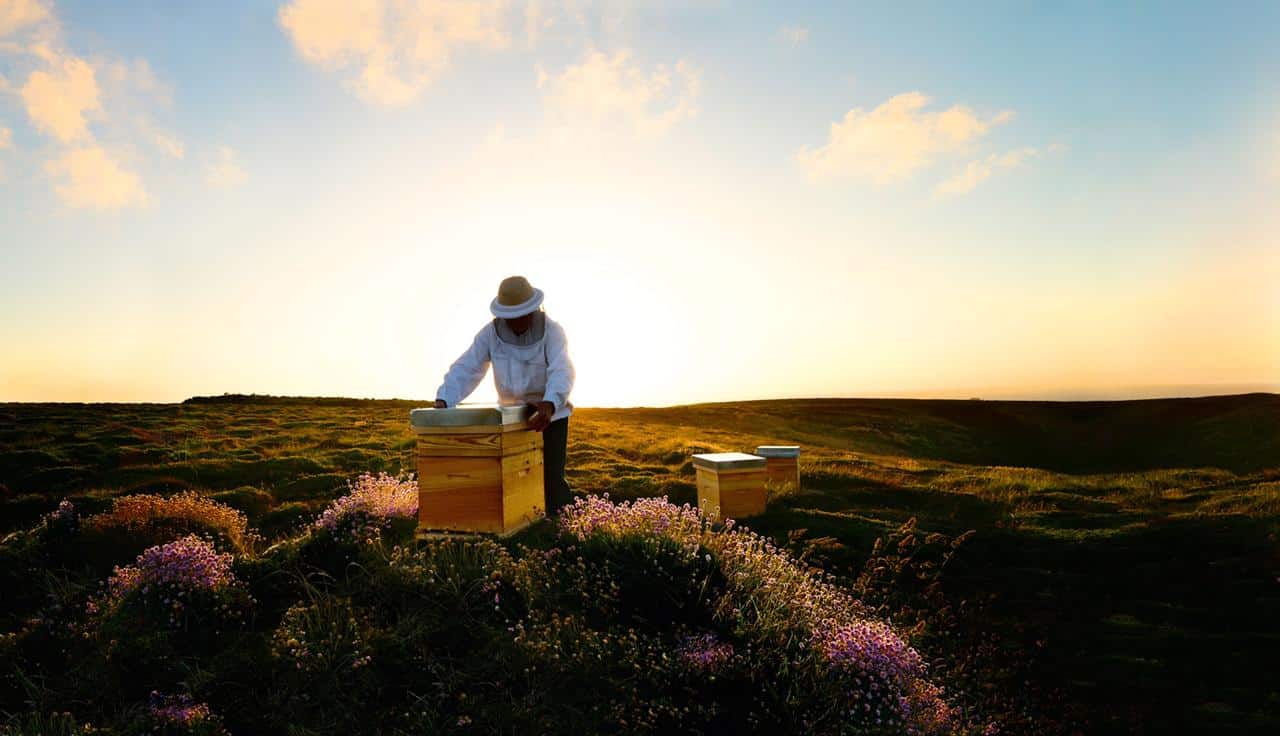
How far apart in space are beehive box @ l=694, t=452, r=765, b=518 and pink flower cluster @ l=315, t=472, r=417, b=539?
427 centimetres

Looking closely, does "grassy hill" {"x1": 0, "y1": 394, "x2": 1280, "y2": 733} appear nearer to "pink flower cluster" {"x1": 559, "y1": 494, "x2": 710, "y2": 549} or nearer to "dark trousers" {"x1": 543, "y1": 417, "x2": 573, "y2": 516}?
"pink flower cluster" {"x1": 559, "y1": 494, "x2": 710, "y2": 549}

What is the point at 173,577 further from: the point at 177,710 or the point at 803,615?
the point at 803,615

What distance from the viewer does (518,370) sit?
26.7 feet

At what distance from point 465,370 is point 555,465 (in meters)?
1.54

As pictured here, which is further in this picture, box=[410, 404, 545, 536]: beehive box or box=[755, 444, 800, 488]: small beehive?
box=[755, 444, 800, 488]: small beehive

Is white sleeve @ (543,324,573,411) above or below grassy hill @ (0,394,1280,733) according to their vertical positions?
above

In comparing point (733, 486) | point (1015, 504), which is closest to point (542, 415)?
point (733, 486)

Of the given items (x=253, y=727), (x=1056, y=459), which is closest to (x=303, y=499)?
(x=253, y=727)

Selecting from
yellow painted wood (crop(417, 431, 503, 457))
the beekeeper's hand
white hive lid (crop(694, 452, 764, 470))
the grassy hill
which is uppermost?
the beekeeper's hand

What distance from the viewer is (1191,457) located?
2466 centimetres

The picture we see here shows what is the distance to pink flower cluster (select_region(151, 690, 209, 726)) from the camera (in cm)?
475

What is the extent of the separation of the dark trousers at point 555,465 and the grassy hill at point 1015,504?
3.62 ft

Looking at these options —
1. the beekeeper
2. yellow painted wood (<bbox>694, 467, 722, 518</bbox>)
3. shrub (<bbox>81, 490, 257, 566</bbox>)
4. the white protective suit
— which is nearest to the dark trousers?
the beekeeper

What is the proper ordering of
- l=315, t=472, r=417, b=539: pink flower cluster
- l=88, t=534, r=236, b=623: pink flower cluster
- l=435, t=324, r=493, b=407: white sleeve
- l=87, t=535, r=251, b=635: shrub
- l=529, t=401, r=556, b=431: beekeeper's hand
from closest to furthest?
l=87, t=535, r=251, b=635: shrub
l=88, t=534, r=236, b=623: pink flower cluster
l=315, t=472, r=417, b=539: pink flower cluster
l=529, t=401, r=556, b=431: beekeeper's hand
l=435, t=324, r=493, b=407: white sleeve
